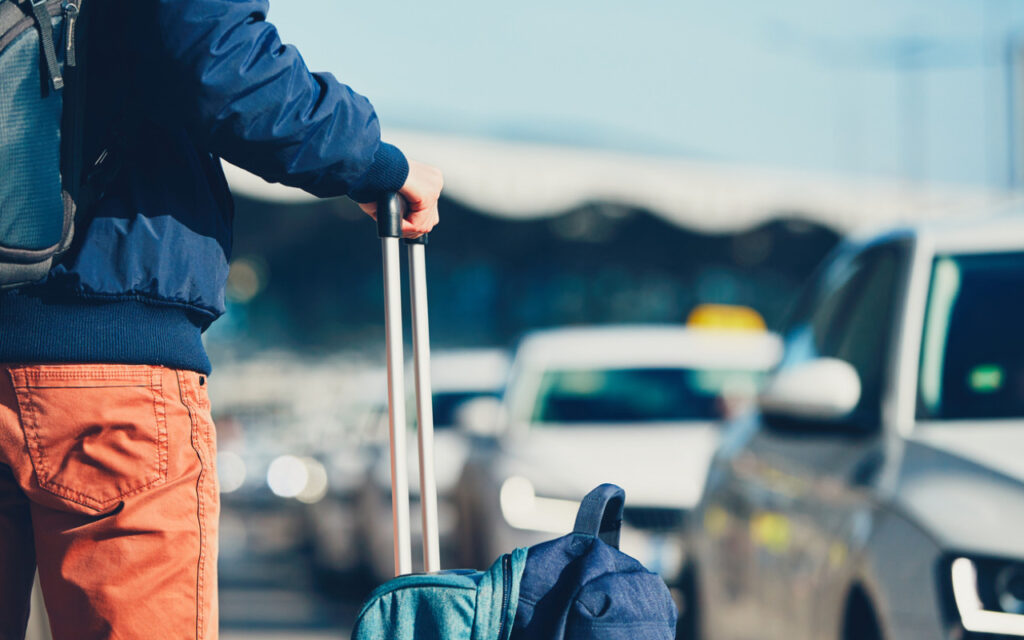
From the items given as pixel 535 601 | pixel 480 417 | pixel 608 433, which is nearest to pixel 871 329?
pixel 535 601

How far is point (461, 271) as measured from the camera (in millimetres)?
32719

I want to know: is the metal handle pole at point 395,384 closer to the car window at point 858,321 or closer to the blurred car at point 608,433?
the car window at point 858,321

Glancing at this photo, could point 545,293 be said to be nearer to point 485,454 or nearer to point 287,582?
point 287,582

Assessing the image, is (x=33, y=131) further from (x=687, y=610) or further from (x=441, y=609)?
(x=687, y=610)

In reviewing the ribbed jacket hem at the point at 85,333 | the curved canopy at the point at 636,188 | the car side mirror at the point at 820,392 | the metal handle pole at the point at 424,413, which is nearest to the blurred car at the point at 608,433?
Answer: the car side mirror at the point at 820,392

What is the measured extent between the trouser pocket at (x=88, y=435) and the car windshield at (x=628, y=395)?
22.5 ft

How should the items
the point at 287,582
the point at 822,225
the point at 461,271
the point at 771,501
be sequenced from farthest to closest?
the point at 461,271 → the point at 822,225 → the point at 287,582 → the point at 771,501

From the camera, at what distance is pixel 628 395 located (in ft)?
30.6

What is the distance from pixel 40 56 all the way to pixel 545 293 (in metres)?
30.8

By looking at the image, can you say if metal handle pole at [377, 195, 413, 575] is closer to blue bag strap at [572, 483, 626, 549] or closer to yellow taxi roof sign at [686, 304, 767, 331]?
blue bag strap at [572, 483, 626, 549]

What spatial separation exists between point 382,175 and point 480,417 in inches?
272

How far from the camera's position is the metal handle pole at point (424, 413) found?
2.45 metres

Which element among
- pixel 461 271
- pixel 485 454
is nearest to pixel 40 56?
pixel 485 454

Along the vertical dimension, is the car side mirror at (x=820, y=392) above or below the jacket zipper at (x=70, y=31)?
below
